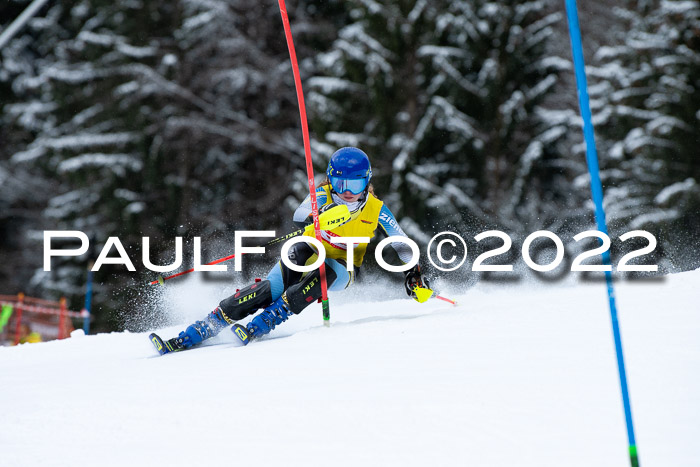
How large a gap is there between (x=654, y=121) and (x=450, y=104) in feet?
13.8

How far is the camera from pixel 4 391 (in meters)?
3.50

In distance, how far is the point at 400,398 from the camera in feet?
9.07

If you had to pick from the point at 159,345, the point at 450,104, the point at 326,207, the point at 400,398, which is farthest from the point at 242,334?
the point at 450,104

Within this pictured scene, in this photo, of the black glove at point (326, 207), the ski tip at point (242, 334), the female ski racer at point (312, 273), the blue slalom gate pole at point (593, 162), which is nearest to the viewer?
the blue slalom gate pole at point (593, 162)

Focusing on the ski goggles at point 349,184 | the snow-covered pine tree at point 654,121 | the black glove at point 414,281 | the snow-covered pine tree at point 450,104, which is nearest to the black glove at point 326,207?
the ski goggles at point 349,184

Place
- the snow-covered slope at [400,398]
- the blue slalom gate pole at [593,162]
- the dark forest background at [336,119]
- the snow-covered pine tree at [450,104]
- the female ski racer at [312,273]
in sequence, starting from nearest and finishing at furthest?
the blue slalom gate pole at [593,162] < the snow-covered slope at [400,398] < the female ski racer at [312,273] < the snow-covered pine tree at [450,104] < the dark forest background at [336,119]

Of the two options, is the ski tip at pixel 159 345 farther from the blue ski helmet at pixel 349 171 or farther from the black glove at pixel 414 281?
the black glove at pixel 414 281

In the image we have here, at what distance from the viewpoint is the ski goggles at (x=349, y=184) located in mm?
4852

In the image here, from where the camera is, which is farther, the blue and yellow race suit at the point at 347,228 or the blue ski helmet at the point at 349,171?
the blue and yellow race suit at the point at 347,228

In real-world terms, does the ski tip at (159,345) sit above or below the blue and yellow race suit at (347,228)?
below

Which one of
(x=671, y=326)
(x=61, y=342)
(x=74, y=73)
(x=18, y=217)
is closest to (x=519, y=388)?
(x=671, y=326)

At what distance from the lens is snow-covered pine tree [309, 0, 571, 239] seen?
14.3 metres

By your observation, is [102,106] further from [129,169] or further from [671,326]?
[671,326]

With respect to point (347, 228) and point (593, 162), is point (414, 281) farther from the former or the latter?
point (593, 162)
